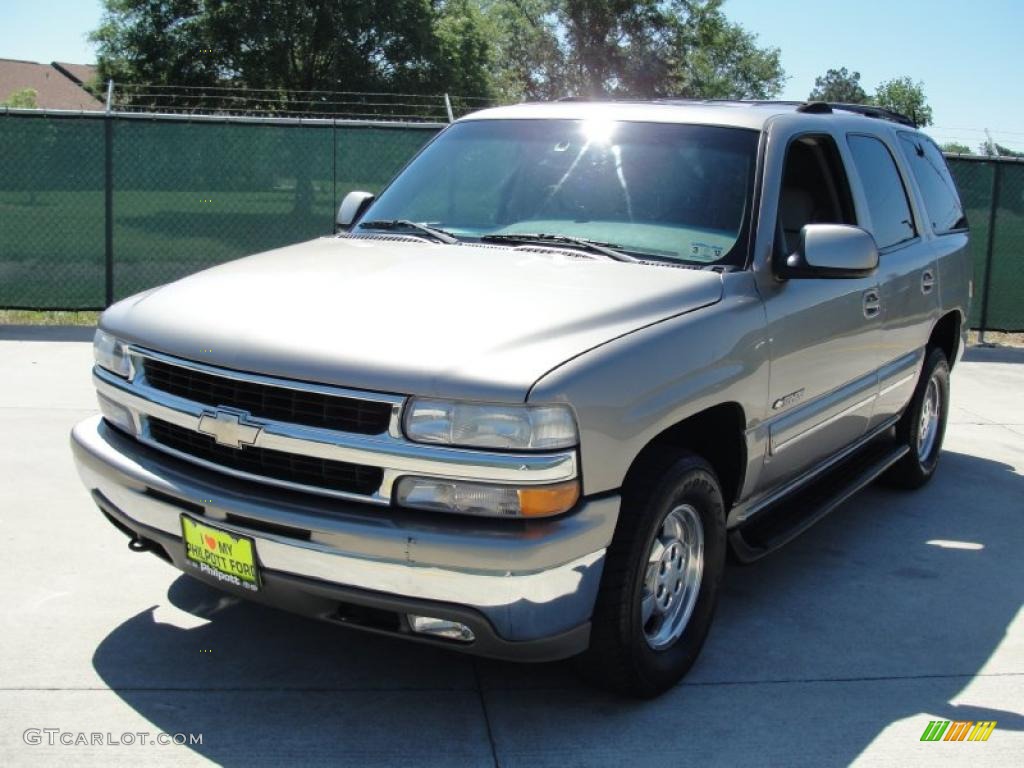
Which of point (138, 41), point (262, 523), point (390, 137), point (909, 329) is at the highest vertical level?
point (138, 41)

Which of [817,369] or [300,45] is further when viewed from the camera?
[300,45]

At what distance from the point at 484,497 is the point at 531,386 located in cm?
33

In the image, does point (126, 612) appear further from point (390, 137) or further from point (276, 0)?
point (276, 0)

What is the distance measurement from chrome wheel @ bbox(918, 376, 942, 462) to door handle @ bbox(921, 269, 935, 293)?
722mm

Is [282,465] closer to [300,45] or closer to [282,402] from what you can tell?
[282,402]

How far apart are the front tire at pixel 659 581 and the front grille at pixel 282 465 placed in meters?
0.78

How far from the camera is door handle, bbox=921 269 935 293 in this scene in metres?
5.87

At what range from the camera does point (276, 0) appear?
39.6 metres

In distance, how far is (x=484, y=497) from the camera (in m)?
3.16

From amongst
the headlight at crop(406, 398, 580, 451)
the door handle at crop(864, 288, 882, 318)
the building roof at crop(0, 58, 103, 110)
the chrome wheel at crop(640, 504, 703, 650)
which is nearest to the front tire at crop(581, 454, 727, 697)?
the chrome wheel at crop(640, 504, 703, 650)

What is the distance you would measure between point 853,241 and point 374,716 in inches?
96.6

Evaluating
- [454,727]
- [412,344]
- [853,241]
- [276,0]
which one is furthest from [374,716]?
[276,0]

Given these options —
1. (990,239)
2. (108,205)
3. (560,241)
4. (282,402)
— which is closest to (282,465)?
(282,402)

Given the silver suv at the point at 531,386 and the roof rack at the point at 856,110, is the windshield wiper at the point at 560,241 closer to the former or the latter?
the silver suv at the point at 531,386
